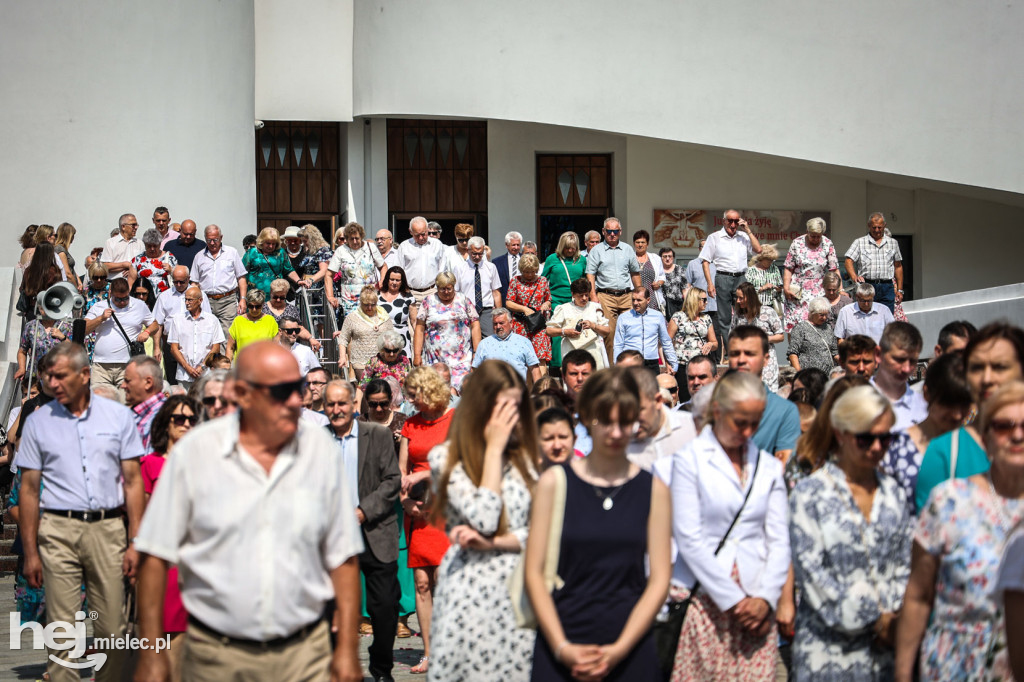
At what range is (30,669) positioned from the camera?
27.2 ft

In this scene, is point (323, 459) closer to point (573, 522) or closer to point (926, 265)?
point (573, 522)

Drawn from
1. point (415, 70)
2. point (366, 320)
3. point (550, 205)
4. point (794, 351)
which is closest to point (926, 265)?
point (550, 205)

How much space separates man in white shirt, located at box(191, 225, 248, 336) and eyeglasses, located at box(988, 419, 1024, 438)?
1244 centimetres

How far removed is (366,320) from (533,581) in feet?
29.2

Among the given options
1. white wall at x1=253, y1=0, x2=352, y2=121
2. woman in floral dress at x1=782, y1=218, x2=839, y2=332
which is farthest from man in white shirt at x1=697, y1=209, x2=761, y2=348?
white wall at x1=253, y1=0, x2=352, y2=121

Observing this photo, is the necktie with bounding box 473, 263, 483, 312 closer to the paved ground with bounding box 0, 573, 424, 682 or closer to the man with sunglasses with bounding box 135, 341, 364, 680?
the paved ground with bounding box 0, 573, 424, 682

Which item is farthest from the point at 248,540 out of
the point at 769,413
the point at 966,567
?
the point at 769,413

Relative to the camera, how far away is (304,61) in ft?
70.9

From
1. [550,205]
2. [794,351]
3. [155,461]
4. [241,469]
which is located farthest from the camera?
[550,205]

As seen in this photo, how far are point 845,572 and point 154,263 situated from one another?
41.8 feet

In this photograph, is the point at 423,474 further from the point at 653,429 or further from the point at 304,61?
the point at 304,61

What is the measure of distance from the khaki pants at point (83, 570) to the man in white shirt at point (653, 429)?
2.93 meters

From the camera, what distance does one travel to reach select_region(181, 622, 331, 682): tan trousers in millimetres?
4172

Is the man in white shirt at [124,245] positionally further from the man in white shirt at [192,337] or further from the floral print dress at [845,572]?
the floral print dress at [845,572]
